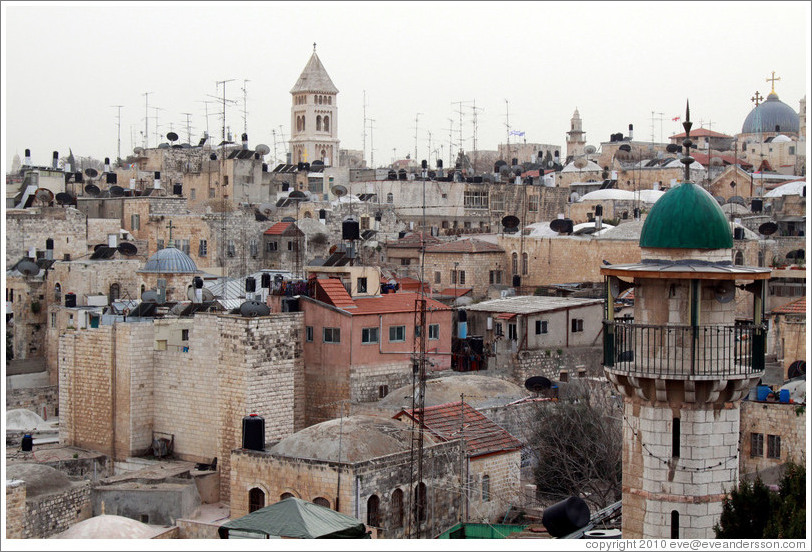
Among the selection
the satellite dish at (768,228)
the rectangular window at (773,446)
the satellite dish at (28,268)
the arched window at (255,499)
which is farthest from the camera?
the satellite dish at (768,228)

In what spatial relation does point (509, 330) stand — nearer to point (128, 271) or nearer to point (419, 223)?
point (128, 271)

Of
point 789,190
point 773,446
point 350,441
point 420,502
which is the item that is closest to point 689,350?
point 420,502

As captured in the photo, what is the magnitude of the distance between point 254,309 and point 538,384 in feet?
20.1

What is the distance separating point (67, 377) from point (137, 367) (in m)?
2.01

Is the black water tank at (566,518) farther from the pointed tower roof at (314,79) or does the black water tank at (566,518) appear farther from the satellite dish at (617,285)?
the pointed tower roof at (314,79)

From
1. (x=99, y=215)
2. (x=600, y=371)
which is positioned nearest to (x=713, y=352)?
(x=600, y=371)

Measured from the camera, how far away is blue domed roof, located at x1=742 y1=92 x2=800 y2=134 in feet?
249

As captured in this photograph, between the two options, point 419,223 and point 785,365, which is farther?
point 419,223

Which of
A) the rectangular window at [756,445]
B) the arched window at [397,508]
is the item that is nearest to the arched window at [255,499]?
the arched window at [397,508]

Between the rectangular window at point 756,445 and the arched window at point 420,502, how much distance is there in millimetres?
6670

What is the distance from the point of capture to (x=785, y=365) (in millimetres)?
29500

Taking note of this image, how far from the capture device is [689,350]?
14125 mm

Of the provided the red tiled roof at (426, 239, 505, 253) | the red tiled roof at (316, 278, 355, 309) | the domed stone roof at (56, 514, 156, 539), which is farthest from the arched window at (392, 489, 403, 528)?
the red tiled roof at (426, 239, 505, 253)

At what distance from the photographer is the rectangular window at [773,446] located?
83.6 ft
